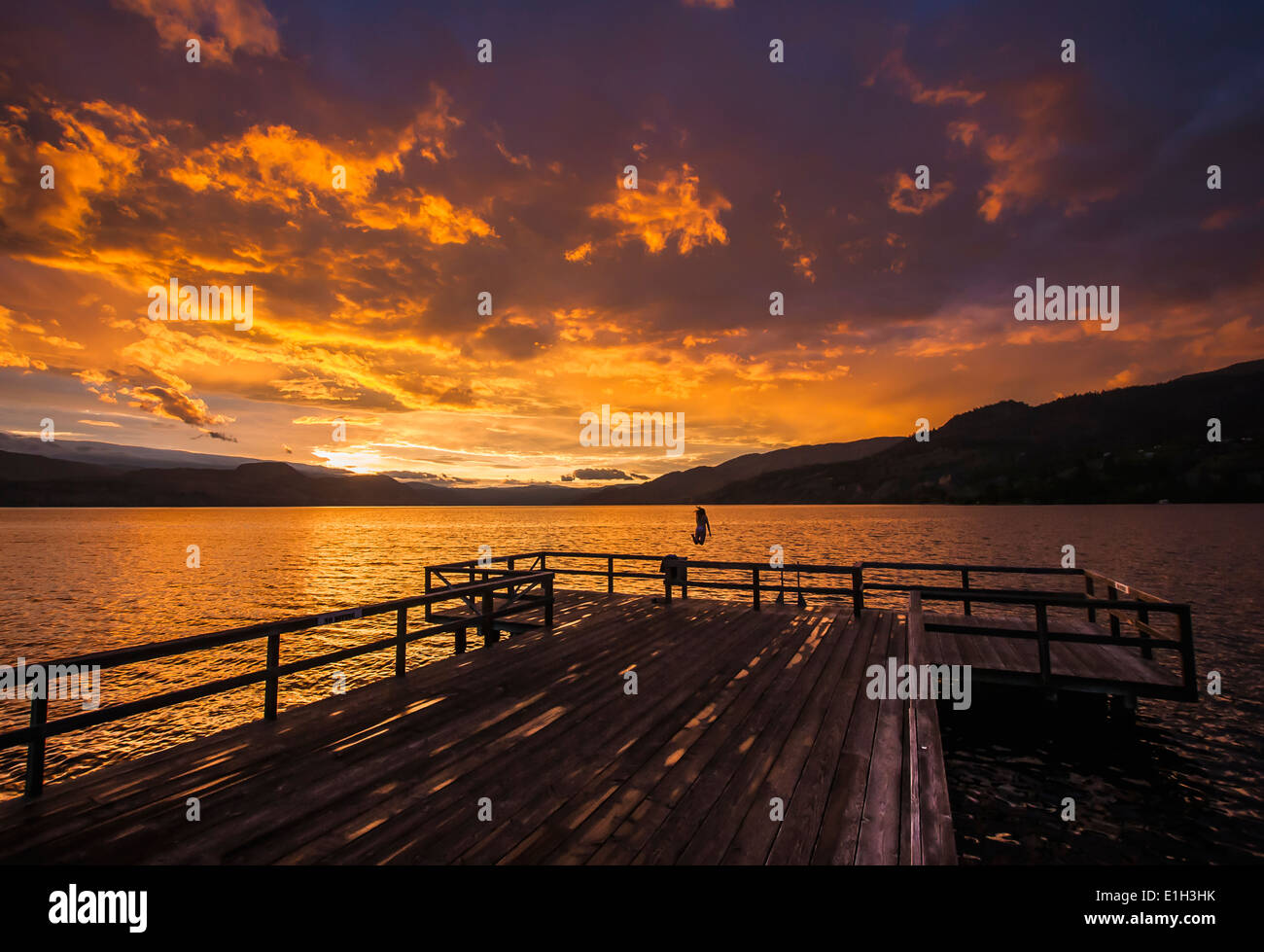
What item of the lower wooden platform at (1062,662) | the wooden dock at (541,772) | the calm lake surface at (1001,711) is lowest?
the calm lake surface at (1001,711)

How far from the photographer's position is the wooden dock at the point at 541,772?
4.11m

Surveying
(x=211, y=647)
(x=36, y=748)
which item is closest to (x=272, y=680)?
(x=211, y=647)

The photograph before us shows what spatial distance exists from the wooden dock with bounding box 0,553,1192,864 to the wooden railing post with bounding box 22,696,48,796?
0.07 feet

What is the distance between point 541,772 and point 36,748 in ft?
14.7

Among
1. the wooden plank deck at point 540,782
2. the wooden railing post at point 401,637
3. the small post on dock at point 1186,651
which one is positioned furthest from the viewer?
the small post on dock at point 1186,651

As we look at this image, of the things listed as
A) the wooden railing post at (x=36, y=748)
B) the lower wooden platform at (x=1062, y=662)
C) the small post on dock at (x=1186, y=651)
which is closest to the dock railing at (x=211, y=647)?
the wooden railing post at (x=36, y=748)

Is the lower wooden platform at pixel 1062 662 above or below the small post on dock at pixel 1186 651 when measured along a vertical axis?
below

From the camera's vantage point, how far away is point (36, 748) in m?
4.70

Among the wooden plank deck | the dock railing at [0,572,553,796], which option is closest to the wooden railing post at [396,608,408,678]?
the dock railing at [0,572,553,796]

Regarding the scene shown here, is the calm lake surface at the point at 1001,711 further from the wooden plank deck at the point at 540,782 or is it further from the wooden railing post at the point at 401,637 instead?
the wooden railing post at the point at 401,637

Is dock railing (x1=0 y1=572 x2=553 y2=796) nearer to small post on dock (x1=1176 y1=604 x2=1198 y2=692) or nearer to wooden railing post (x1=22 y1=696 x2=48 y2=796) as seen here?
wooden railing post (x1=22 y1=696 x2=48 y2=796)

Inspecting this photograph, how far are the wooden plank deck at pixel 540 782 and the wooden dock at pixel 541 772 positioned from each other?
0.02 metres
